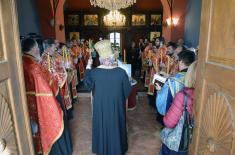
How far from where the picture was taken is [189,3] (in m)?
7.61

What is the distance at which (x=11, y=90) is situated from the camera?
50.5 inches

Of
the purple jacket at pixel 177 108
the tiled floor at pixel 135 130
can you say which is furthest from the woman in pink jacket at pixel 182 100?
the tiled floor at pixel 135 130

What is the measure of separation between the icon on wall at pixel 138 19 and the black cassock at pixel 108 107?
10.1 meters

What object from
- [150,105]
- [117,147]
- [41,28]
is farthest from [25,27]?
[117,147]

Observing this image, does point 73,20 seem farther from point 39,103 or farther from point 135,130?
point 39,103

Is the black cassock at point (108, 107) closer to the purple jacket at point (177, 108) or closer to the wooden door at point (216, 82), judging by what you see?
the purple jacket at point (177, 108)

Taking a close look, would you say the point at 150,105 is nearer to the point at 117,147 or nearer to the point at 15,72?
the point at 117,147

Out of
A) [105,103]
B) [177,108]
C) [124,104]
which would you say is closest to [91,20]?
[124,104]

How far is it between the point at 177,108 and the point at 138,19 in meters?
10.8

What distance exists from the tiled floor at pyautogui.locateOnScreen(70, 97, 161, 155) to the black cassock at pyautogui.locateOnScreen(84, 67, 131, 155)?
0.44 meters

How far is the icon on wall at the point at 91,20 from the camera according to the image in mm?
11945

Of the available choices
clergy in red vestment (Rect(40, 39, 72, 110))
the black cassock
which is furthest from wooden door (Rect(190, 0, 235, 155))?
clergy in red vestment (Rect(40, 39, 72, 110))

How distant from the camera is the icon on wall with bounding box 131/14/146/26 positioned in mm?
12031

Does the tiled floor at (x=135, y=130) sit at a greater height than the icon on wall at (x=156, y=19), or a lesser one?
lesser
